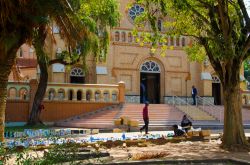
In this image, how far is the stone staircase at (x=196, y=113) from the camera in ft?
85.9

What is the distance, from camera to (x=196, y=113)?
27.4 metres

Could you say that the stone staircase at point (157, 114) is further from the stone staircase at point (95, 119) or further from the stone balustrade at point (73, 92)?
the stone balustrade at point (73, 92)

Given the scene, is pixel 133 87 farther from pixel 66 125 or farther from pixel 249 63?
pixel 249 63

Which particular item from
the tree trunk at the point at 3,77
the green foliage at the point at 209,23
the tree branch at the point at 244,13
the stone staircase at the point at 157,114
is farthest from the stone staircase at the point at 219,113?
the tree trunk at the point at 3,77

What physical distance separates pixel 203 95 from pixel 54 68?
1313cm

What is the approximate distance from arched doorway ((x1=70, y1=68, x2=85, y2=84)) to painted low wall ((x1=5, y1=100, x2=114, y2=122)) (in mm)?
5706

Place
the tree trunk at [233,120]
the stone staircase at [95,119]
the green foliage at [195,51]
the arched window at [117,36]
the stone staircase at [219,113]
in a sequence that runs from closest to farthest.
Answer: the tree trunk at [233,120] < the green foliage at [195,51] < the stone staircase at [95,119] < the stone staircase at [219,113] < the arched window at [117,36]

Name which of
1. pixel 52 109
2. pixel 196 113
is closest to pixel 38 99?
pixel 52 109

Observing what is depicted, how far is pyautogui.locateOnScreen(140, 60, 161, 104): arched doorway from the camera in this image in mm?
33219

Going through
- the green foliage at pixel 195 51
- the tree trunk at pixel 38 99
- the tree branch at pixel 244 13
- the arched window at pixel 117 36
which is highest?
the arched window at pixel 117 36

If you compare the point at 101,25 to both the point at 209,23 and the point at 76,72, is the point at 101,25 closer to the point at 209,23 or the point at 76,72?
the point at 76,72

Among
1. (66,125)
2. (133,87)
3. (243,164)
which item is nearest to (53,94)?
(66,125)

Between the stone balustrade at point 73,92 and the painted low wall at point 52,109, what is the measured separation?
29 cm

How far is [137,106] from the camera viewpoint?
27031mm
